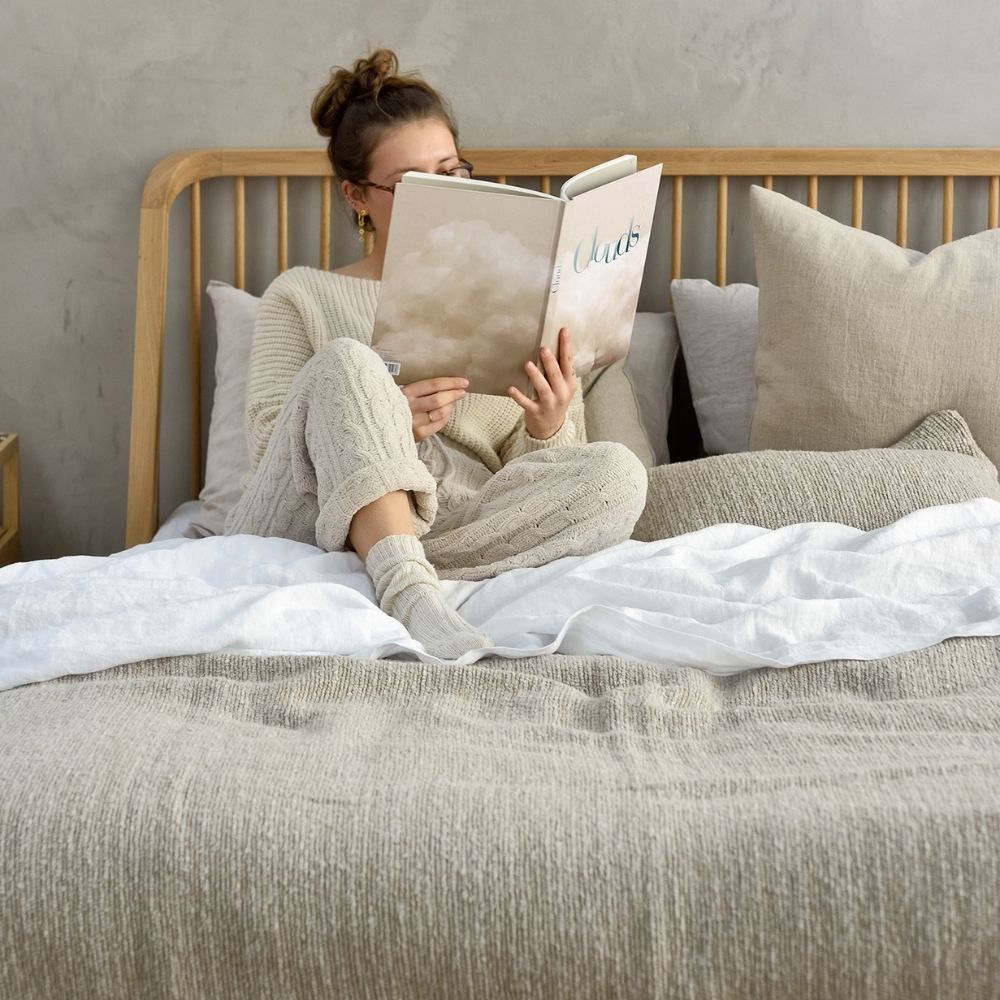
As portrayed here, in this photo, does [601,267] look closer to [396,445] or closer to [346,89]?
[396,445]

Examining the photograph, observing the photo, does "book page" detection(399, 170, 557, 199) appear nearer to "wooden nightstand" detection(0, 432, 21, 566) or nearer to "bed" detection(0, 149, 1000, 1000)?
"bed" detection(0, 149, 1000, 1000)

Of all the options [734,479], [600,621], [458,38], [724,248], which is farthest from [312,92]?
[600,621]

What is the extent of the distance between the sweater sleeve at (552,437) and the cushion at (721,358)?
228mm

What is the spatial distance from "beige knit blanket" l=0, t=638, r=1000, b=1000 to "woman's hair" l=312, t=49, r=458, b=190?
0.97 metres

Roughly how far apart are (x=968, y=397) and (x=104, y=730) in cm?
120

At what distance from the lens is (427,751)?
0.79m

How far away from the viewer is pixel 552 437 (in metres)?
1.48

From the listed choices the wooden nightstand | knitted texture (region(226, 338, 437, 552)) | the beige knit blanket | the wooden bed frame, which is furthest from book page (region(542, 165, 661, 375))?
the wooden nightstand

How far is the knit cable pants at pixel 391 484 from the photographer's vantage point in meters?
1.17

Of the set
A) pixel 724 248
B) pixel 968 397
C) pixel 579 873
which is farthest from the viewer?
pixel 724 248

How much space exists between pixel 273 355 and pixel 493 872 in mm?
995

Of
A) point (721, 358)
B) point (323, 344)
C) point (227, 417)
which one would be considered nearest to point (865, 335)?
point (721, 358)

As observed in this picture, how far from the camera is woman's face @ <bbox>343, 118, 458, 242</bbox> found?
1.51 meters

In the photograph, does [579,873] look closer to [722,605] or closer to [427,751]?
[427,751]
